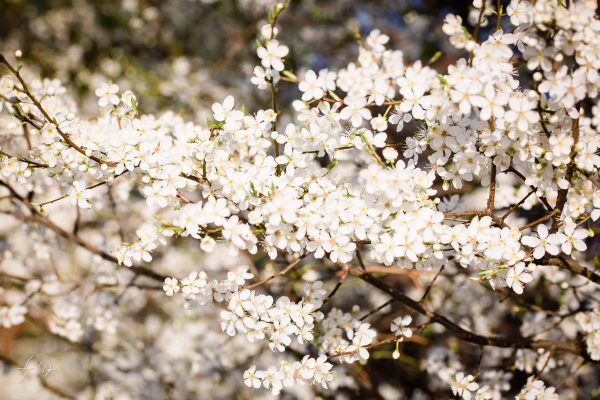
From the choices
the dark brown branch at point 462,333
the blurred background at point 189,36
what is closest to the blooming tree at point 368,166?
the dark brown branch at point 462,333

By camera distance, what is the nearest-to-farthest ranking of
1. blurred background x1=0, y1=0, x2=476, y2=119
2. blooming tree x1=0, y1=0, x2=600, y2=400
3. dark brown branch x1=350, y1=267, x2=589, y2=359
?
blooming tree x1=0, y1=0, x2=600, y2=400 → dark brown branch x1=350, y1=267, x2=589, y2=359 → blurred background x1=0, y1=0, x2=476, y2=119

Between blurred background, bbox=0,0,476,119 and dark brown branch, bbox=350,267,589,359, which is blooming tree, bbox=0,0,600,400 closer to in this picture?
dark brown branch, bbox=350,267,589,359

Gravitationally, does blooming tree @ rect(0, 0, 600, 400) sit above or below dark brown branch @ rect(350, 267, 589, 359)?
above

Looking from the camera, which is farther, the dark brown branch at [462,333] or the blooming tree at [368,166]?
the dark brown branch at [462,333]

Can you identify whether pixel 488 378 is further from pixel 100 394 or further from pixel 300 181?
pixel 100 394

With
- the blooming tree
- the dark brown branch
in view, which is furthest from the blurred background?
the dark brown branch

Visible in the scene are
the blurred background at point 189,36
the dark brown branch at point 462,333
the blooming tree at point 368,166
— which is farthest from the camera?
the blurred background at point 189,36

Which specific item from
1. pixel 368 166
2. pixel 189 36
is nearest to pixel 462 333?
pixel 368 166

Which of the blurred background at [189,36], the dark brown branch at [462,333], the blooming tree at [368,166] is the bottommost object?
the dark brown branch at [462,333]

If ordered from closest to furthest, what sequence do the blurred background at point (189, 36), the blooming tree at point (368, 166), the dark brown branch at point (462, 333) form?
the blooming tree at point (368, 166) < the dark brown branch at point (462, 333) < the blurred background at point (189, 36)

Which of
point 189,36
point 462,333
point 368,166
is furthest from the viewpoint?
point 189,36

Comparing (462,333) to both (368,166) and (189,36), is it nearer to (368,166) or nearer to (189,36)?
(368,166)

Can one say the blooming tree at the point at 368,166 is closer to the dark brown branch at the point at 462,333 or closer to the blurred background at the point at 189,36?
the dark brown branch at the point at 462,333

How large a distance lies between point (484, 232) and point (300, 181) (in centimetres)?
78
